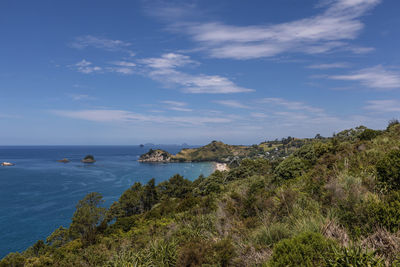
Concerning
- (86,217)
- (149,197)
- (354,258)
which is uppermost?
(354,258)

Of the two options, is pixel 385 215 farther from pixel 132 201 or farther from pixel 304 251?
pixel 132 201

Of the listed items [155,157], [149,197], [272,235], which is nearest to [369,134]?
[272,235]

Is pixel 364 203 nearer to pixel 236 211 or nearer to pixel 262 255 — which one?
pixel 262 255

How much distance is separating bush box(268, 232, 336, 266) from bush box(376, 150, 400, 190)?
3443 mm

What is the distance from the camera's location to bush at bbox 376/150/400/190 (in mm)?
6289

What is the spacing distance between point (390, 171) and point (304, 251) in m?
4.27

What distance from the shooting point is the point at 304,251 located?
13.8 ft

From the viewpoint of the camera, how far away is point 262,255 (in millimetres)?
5207

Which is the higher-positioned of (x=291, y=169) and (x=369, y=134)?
(x=369, y=134)

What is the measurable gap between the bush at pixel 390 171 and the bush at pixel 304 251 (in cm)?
344

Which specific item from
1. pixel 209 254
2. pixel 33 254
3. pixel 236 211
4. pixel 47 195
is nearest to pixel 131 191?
pixel 33 254

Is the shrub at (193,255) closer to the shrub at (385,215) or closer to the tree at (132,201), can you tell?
the shrub at (385,215)

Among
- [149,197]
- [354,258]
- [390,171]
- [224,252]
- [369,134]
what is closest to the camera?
[354,258]

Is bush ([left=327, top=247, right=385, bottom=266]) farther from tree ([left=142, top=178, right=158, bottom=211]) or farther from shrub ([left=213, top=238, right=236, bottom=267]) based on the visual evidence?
tree ([left=142, top=178, right=158, bottom=211])
